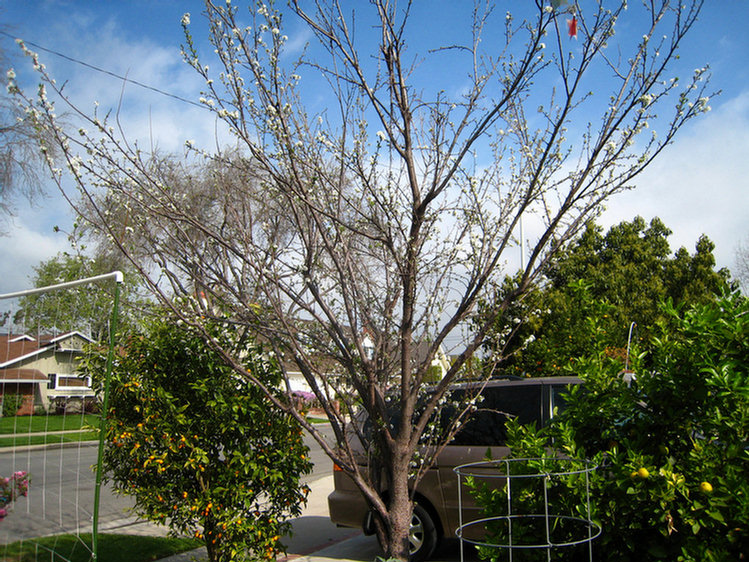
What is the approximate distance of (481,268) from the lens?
Answer: 4.41m

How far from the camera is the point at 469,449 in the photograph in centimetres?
649

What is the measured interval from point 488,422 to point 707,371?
12.8 feet

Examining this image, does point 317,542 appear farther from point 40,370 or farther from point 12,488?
point 40,370

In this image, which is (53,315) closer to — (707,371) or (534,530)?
(534,530)

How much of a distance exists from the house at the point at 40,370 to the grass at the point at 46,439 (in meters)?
0.17

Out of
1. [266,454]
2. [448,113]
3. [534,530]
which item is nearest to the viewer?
[534,530]

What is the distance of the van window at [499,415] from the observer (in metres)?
6.38

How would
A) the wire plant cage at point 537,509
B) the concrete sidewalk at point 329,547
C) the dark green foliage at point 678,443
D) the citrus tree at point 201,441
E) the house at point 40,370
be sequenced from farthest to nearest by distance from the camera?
the concrete sidewalk at point 329,547 < the citrus tree at point 201,441 < the house at point 40,370 < the wire plant cage at point 537,509 < the dark green foliage at point 678,443

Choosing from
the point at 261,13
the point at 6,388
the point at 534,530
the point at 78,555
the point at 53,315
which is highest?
the point at 261,13

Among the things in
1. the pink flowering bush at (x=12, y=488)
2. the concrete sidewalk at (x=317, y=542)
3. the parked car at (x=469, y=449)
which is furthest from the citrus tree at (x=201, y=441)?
the parked car at (x=469, y=449)

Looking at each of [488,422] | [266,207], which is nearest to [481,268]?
[266,207]

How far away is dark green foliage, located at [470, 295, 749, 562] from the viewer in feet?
9.16

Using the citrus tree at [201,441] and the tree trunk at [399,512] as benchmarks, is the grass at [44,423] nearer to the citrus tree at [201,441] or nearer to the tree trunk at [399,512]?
the citrus tree at [201,441]

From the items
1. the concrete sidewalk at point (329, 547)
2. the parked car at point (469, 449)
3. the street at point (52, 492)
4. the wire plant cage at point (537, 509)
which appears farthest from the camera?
the concrete sidewalk at point (329, 547)
